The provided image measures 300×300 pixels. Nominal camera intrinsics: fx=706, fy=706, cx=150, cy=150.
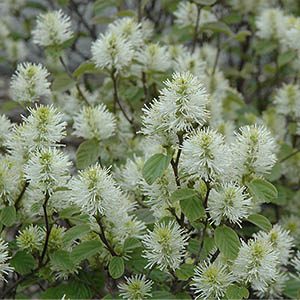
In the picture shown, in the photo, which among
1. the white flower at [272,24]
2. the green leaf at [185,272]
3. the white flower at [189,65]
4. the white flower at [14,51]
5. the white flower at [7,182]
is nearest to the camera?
the green leaf at [185,272]

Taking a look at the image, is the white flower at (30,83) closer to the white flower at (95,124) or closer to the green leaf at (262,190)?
the white flower at (95,124)

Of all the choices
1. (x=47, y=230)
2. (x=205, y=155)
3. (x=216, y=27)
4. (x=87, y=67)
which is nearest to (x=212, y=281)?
(x=205, y=155)

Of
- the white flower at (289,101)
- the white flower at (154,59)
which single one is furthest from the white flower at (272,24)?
the white flower at (154,59)

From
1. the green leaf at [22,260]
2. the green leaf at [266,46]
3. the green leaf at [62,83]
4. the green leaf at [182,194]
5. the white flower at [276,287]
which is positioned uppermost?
the green leaf at [182,194]

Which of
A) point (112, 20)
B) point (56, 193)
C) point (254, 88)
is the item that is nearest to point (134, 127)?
point (112, 20)

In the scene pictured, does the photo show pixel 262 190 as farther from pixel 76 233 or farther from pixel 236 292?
pixel 76 233

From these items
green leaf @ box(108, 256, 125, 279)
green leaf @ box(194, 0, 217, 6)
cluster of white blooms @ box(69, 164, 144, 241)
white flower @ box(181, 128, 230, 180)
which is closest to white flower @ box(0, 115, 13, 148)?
cluster of white blooms @ box(69, 164, 144, 241)
